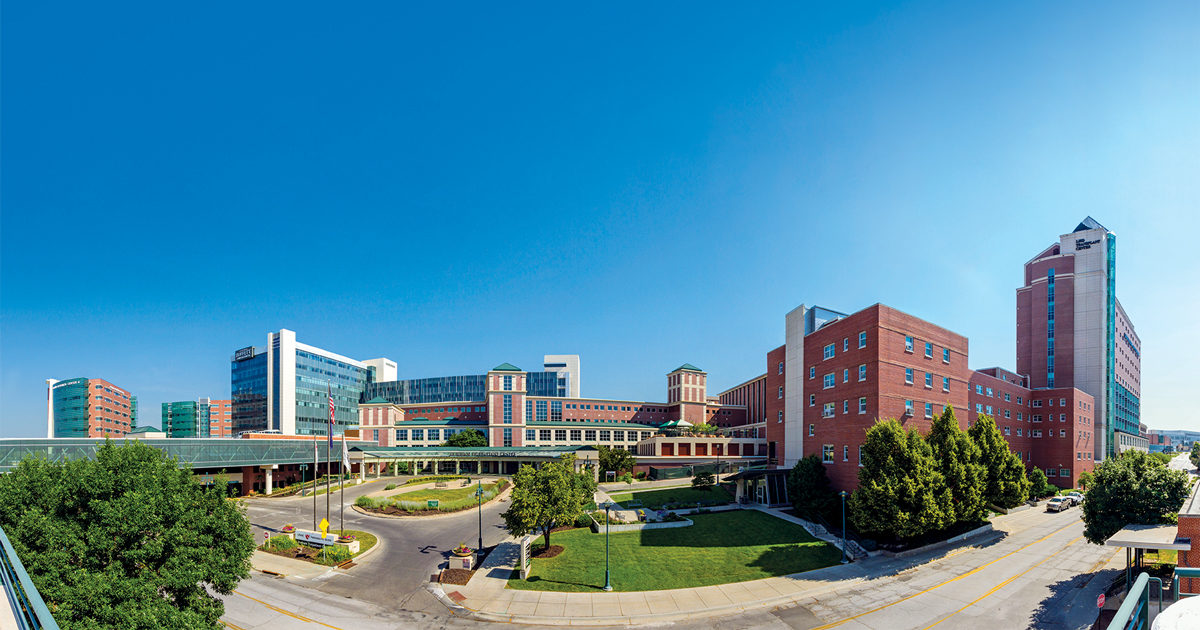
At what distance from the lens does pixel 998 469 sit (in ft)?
139

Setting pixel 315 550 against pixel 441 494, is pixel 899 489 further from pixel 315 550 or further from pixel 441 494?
pixel 441 494

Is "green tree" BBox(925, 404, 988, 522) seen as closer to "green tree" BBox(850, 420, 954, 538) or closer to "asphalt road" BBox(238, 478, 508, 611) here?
"green tree" BBox(850, 420, 954, 538)

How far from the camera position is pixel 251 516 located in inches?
2112

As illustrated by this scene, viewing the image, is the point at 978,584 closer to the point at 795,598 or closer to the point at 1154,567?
the point at 1154,567

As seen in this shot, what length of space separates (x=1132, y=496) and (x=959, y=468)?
30.9 feet

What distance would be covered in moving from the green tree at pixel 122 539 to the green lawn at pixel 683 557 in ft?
53.0

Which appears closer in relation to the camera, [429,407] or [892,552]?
[892,552]

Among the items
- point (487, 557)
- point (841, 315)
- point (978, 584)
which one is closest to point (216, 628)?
point (487, 557)

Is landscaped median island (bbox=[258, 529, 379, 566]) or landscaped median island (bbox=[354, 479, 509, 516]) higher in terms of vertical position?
landscaped median island (bbox=[258, 529, 379, 566])

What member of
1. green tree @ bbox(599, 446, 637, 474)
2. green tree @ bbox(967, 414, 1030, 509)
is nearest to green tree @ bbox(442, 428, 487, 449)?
green tree @ bbox(599, 446, 637, 474)

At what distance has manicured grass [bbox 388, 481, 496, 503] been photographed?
6084 cm

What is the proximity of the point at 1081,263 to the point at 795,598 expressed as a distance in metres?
96.5

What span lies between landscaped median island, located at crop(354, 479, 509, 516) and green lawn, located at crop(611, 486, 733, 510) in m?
16.4

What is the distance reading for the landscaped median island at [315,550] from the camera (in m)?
36.2
